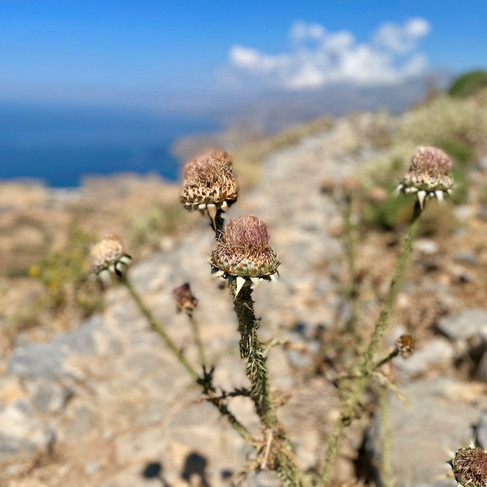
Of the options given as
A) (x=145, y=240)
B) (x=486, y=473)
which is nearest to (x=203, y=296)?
(x=145, y=240)

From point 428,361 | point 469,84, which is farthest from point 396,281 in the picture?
point 469,84

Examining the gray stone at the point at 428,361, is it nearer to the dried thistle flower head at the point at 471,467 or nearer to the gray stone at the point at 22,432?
the dried thistle flower head at the point at 471,467

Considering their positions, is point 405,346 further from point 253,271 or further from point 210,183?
point 210,183

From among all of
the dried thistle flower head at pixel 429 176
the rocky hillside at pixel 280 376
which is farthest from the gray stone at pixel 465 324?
the dried thistle flower head at pixel 429 176

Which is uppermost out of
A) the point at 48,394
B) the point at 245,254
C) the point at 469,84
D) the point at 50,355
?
the point at 469,84

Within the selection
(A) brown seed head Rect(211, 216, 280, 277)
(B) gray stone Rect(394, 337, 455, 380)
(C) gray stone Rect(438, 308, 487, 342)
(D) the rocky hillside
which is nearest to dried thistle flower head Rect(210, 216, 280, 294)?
(A) brown seed head Rect(211, 216, 280, 277)
